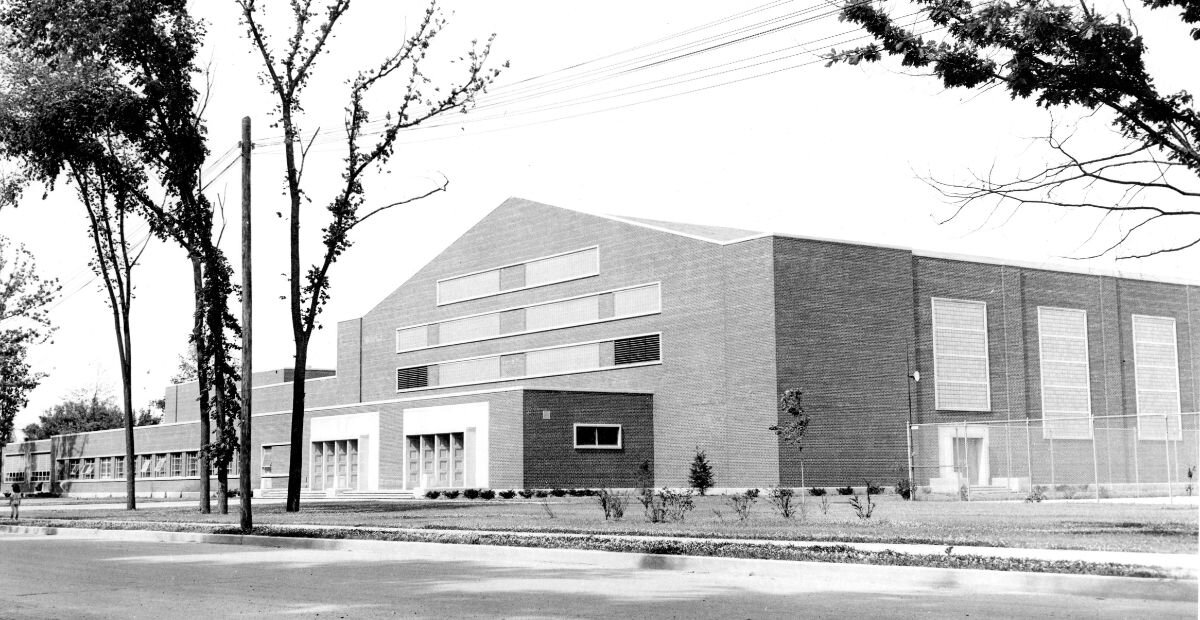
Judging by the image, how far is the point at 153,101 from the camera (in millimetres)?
36656

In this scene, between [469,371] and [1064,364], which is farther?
[469,371]

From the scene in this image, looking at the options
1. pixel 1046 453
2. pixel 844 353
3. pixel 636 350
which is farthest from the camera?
pixel 636 350

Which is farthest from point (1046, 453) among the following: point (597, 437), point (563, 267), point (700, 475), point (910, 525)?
point (910, 525)

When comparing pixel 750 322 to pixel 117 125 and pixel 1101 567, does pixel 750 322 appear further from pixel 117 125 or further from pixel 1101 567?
pixel 1101 567

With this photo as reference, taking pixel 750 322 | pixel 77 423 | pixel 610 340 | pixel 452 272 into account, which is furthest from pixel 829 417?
pixel 77 423

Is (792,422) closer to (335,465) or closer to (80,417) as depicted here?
(335,465)

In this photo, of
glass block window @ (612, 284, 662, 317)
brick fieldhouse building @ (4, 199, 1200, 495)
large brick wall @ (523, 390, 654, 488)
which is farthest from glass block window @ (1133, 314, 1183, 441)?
large brick wall @ (523, 390, 654, 488)

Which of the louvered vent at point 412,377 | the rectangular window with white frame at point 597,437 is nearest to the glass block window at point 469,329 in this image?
the louvered vent at point 412,377

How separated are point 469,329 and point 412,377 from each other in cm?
600

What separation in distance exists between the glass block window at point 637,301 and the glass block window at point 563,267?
2.22 meters

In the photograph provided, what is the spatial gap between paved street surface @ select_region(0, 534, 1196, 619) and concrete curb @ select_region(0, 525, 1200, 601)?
0.21m

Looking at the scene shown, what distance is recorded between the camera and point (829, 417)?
53.0 metres

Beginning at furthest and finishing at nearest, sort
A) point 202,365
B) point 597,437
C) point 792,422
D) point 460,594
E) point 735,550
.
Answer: point 597,437, point 792,422, point 202,365, point 735,550, point 460,594

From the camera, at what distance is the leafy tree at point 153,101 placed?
116 feet
